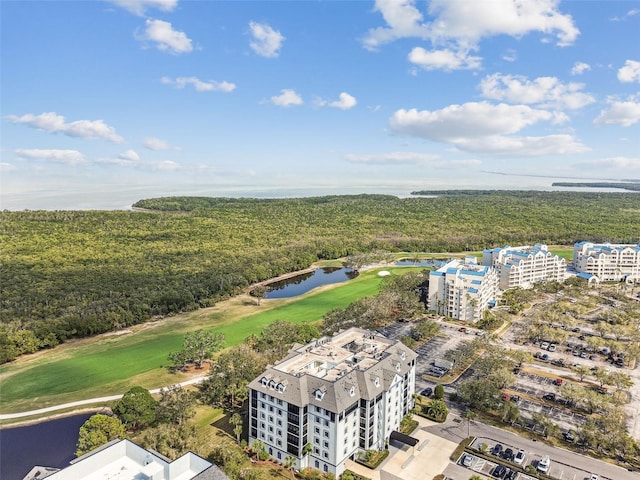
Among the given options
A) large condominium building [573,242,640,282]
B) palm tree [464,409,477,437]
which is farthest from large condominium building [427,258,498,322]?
large condominium building [573,242,640,282]

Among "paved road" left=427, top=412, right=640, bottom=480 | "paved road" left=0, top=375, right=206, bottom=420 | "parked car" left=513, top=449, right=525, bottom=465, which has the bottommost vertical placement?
"paved road" left=0, top=375, right=206, bottom=420

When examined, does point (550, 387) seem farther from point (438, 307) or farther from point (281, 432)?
point (281, 432)

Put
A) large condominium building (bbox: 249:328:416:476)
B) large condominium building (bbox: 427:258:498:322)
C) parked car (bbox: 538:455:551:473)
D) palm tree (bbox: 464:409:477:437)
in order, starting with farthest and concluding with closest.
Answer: large condominium building (bbox: 427:258:498:322)
palm tree (bbox: 464:409:477:437)
parked car (bbox: 538:455:551:473)
large condominium building (bbox: 249:328:416:476)

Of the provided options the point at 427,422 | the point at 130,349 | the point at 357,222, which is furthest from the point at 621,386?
the point at 357,222

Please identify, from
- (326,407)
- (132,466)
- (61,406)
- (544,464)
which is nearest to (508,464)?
(544,464)

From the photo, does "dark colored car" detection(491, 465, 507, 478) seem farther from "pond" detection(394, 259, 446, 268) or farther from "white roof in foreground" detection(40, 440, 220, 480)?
"pond" detection(394, 259, 446, 268)

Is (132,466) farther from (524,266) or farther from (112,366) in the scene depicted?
(524,266)

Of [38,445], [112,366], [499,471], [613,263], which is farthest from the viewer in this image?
[613,263]
